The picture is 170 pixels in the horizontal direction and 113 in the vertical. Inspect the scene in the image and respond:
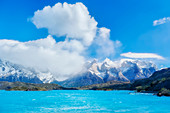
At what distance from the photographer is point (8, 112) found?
8338 centimetres

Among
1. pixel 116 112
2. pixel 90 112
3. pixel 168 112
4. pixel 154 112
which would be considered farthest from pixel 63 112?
pixel 168 112

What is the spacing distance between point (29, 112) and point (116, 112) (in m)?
38.8

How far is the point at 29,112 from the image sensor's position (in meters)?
82.2

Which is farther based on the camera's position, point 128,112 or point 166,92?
point 166,92

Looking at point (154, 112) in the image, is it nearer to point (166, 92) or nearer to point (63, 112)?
point (63, 112)

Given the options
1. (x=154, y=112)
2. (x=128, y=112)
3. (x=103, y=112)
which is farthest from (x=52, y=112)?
(x=154, y=112)

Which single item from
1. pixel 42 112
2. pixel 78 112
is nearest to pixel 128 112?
pixel 78 112

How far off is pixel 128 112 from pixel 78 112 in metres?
21.9

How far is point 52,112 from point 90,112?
16907 millimetres

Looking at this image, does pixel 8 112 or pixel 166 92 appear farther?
pixel 166 92

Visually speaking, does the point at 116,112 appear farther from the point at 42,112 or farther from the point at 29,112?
the point at 29,112

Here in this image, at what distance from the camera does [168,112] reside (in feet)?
266

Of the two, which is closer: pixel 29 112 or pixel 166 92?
pixel 29 112

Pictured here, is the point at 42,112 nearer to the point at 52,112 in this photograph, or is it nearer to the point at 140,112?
the point at 52,112
